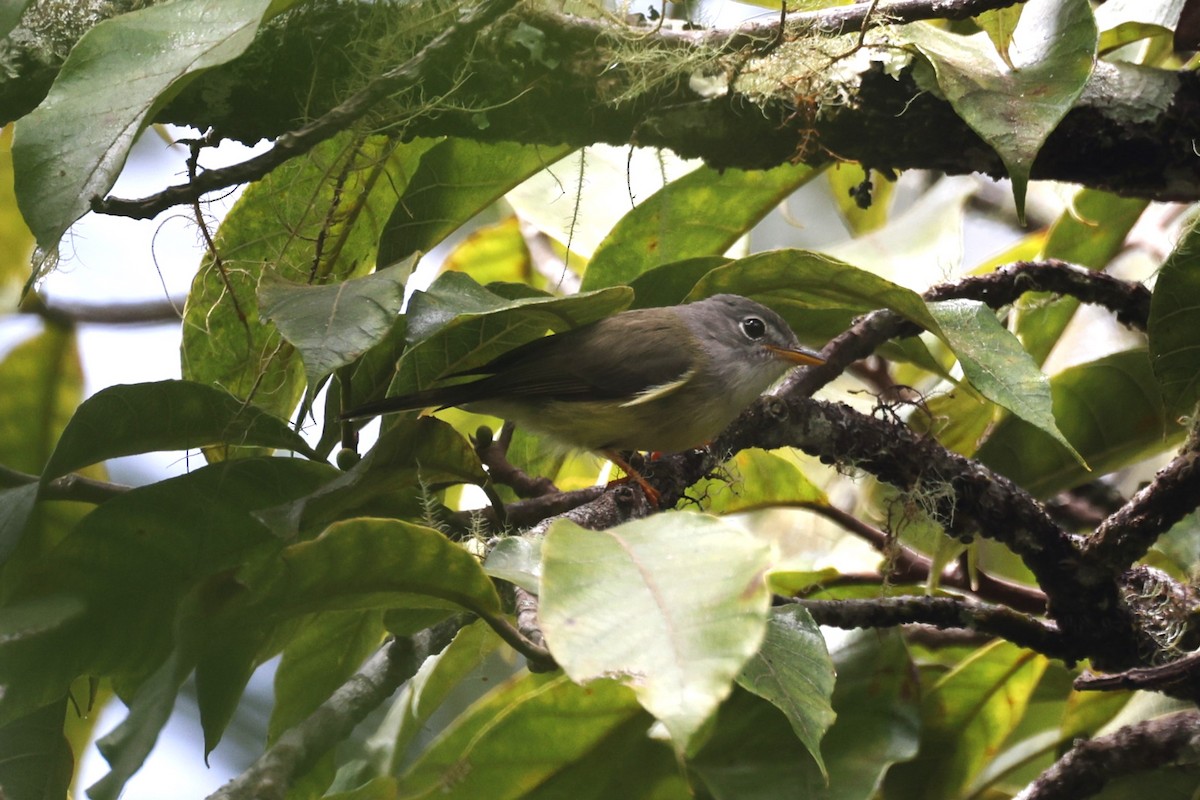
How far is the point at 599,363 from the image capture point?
2500 mm

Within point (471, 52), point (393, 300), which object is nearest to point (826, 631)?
point (393, 300)

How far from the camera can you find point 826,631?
2.12 metres

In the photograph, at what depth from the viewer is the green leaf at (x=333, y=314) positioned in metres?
1.39

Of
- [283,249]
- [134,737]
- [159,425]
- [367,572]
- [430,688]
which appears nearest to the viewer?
[134,737]

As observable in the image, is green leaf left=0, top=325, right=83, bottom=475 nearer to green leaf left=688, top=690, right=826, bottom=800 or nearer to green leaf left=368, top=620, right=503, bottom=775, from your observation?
green leaf left=368, top=620, right=503, bottom=775

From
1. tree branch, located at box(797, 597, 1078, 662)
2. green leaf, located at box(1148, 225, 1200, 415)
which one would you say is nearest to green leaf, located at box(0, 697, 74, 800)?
tree branch, located at box(797, 597, 1078, 662)

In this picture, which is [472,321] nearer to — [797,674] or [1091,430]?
[797,674]

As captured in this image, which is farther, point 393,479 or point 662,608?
point 393,479

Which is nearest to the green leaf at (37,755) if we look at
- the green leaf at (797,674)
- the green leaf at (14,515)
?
the green leaf at (14,515)

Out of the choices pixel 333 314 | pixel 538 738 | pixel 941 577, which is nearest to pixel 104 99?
pixel 333 314

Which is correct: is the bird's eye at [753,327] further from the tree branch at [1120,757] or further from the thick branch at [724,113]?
the tree branch at [1120,757]

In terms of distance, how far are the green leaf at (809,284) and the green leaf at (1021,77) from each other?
20cm

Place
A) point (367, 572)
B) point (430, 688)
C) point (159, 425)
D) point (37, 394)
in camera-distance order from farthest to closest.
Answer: point (37, 394)
point (430, 688)
point (159, 425)
point (367, 572)

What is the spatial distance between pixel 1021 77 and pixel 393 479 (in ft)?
3.76
